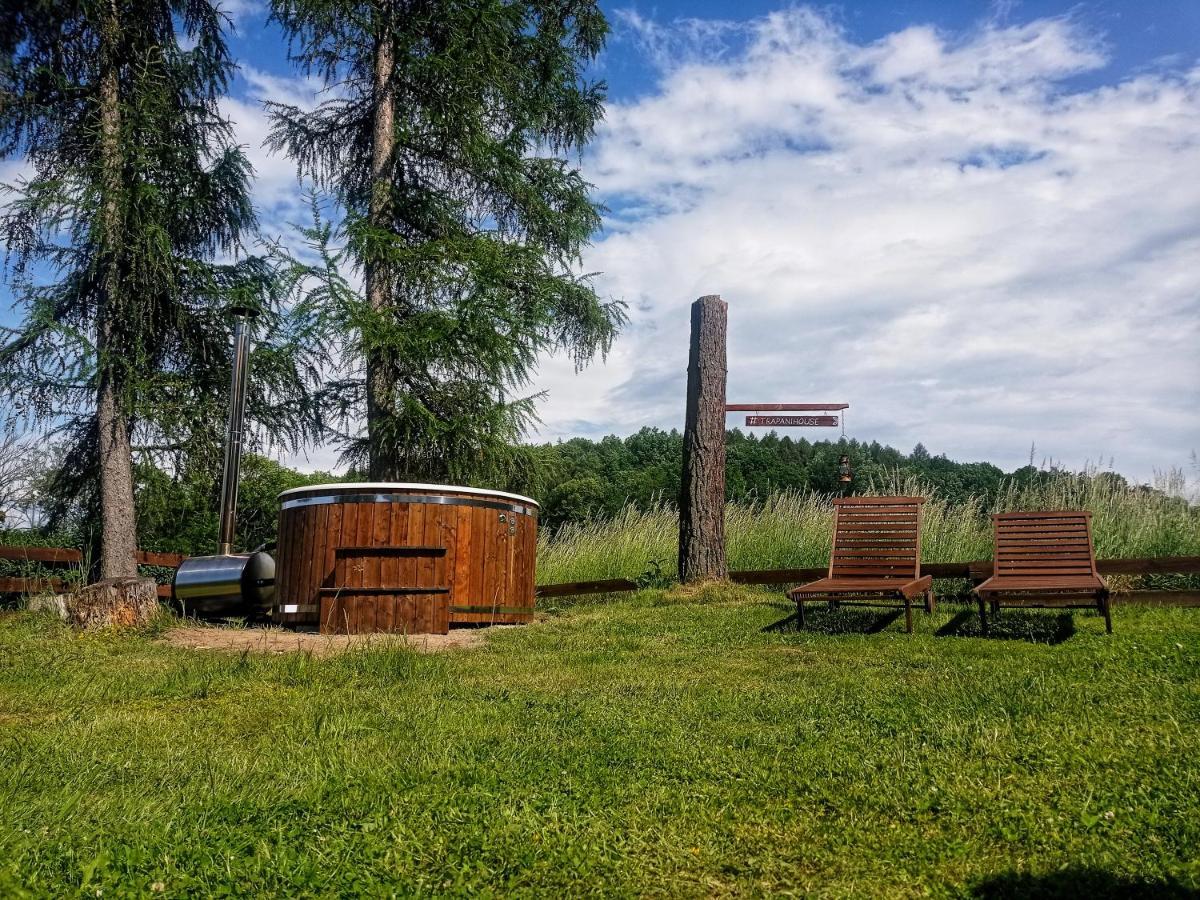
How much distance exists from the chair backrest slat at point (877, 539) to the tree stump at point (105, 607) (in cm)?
641

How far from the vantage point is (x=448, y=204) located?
12883 mm

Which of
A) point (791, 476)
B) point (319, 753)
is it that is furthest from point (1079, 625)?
point (791, 476)

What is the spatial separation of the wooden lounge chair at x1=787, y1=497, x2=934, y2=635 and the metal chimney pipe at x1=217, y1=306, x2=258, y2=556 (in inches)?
251

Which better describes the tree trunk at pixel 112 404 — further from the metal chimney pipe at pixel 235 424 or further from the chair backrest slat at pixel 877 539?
Answer: the chair backrest slat at pixel 877 539

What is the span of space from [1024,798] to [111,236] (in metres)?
11.0

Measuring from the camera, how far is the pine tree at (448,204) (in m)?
11.7

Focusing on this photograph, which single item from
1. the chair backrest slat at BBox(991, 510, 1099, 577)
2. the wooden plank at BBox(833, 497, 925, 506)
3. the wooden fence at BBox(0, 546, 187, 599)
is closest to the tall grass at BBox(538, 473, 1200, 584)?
the wooden plank at BBox(833, 497, 925, 506)

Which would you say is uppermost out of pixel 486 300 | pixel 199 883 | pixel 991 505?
pixel 486 300

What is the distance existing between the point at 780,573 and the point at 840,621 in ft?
7.80

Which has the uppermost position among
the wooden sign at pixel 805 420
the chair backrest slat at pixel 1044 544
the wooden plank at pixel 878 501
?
the wooden sign at pixel 805 420

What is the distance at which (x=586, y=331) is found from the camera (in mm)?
13945

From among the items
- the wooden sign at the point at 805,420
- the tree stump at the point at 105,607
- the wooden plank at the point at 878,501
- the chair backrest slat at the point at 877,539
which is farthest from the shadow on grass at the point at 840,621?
the tree stump at the point at 105,607

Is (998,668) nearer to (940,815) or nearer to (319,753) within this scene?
(940,815)

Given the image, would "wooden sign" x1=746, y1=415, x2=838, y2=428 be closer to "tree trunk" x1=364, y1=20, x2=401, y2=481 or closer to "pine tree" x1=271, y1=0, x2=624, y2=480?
"pine tree" x1=271, y1=0, x2=624, y2=480
